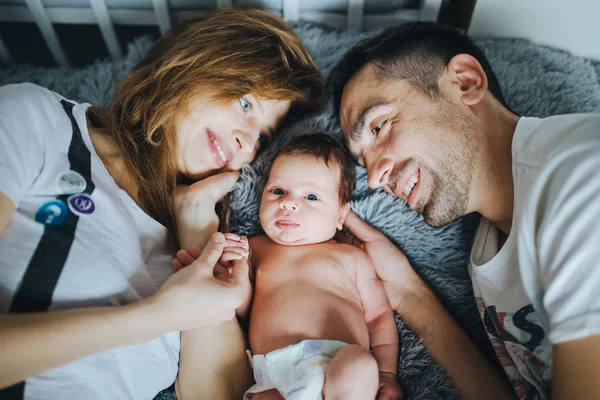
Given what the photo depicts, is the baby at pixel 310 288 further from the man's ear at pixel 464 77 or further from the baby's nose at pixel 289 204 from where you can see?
the man's ear at pixel 464 77

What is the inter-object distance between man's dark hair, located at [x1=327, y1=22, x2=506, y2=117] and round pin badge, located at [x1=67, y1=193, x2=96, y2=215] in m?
0.86

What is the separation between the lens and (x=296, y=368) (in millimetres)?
1098

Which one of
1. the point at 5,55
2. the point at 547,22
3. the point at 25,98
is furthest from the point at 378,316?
the point at 5,55

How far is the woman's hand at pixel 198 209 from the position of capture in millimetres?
1289

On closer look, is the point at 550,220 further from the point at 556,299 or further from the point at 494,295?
the point at 494,295

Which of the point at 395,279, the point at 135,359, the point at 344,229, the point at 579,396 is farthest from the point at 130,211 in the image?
the point at 579,396

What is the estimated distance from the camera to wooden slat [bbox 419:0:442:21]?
1.67 meters

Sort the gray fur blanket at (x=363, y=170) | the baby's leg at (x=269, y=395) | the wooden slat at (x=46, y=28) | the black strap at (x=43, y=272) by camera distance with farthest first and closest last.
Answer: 1. the wooden slat at (x=46, y=28)
2. the gray fur blanket at (x=363, y=170)
3. the baby's leg at (x=269, y=395)
4. the black strap at (x=43, y=272)

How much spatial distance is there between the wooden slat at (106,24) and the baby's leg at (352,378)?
1432mm

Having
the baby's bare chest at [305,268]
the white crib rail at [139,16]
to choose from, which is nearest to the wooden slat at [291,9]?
the white crib rail at [139,16]

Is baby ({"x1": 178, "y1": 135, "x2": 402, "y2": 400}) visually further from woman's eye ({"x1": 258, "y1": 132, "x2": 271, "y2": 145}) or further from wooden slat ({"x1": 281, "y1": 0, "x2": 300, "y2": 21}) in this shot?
wooden slat ({"x1": 281, "y1": 0, "x2": 300, "y2": 21})

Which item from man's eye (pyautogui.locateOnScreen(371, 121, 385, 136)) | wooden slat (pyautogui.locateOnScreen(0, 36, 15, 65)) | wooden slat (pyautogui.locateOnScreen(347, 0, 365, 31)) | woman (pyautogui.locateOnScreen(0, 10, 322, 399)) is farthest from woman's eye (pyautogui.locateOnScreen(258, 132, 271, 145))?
wooden slat (pyautogui.locateOnScreen(0, 36, 15, 65))

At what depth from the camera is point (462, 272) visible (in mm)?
1439

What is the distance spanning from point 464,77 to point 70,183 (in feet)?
3.59
